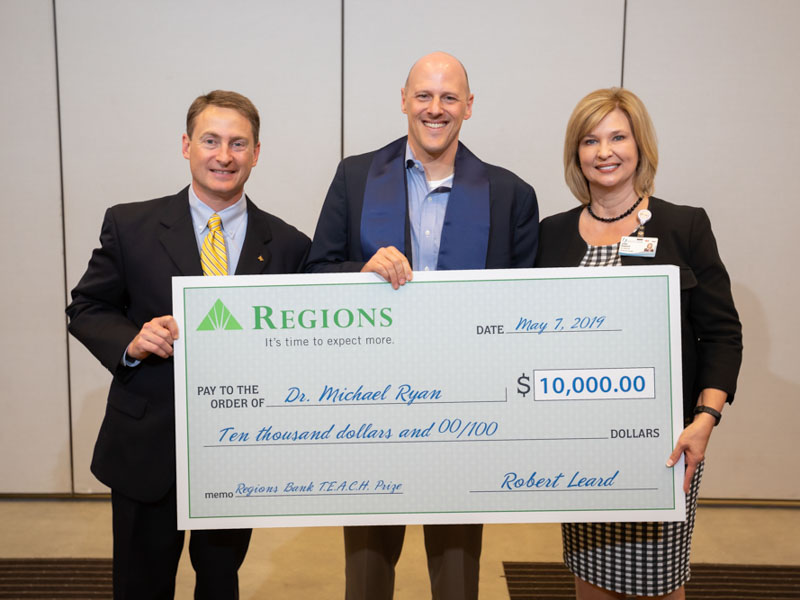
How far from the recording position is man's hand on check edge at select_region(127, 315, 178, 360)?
1628 millimetres

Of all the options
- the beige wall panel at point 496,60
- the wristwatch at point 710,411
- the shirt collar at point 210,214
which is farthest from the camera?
the beige wall panel at point 496,60

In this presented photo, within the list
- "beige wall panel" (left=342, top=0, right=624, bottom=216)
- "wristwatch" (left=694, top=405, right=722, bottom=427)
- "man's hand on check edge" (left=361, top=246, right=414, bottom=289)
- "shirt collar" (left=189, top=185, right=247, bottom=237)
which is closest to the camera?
→ "man's hand on check edge" (left=361, top=246, right=414, bottom=289)

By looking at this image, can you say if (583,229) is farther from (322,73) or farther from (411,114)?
(322,73)

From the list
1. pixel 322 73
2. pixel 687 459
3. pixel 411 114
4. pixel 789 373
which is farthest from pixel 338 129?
pixel 789 373

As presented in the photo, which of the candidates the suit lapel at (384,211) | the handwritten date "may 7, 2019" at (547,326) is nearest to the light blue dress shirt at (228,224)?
the suit lapel at (384,211)

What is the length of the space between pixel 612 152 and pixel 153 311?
1.31m

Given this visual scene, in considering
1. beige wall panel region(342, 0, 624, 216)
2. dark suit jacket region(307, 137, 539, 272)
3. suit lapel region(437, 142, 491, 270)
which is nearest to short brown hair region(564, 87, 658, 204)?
dark suit jacket region(307, 137, 539, 272)

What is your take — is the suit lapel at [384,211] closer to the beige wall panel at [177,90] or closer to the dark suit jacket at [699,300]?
the dark suit jacket at [699,300]

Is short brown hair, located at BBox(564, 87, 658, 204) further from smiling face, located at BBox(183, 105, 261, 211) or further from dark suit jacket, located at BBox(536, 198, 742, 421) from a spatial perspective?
smiling face, located at BBox(183, 105, 261, 211)

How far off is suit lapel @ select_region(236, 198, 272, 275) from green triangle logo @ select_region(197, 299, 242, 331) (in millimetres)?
194

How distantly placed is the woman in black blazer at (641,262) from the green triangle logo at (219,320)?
0.91 m

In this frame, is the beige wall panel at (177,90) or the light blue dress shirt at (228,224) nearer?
the light blue dress shirt at (228,224)

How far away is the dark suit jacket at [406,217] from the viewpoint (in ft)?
6.26

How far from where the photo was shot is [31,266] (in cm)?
363
